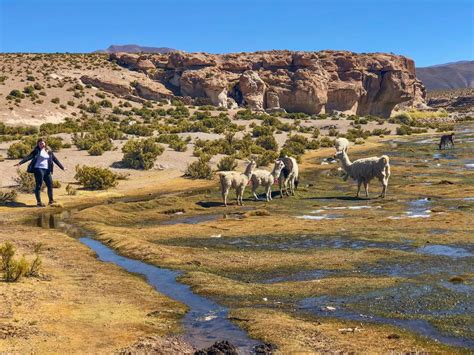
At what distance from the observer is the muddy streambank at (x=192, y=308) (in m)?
6.86

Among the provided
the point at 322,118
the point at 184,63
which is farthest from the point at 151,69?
the point at 322,118

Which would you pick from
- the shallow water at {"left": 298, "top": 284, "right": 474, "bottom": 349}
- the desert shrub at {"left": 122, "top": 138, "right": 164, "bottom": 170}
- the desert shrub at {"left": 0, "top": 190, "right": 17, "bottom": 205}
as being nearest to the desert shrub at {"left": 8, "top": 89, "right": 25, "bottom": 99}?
the desert shrub at {"left": 122, "top": 138, "right": 164, "bottom": 170}

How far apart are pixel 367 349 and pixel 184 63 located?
81.8 m

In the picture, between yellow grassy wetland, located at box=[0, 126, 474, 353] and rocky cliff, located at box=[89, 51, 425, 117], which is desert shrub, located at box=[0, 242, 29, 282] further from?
rocky cliff, located at box=[89, 51, 425, 117]

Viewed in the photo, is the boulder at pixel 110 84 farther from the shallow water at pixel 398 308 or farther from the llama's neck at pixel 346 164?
the shallow water at pixel 398 308

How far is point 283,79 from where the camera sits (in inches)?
3396

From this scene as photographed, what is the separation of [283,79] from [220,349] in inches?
3254

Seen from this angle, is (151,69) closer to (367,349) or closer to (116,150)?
(116,150)

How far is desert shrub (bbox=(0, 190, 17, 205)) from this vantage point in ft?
62.6

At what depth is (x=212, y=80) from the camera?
78.6 metres

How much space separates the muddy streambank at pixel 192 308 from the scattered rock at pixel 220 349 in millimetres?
253

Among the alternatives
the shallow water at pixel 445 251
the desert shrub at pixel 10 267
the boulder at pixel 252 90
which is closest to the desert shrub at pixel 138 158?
the desert shrub at pixel 10 267

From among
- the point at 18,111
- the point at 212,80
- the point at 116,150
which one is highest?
the point at 212,80

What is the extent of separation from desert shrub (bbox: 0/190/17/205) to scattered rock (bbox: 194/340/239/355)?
603 inches
